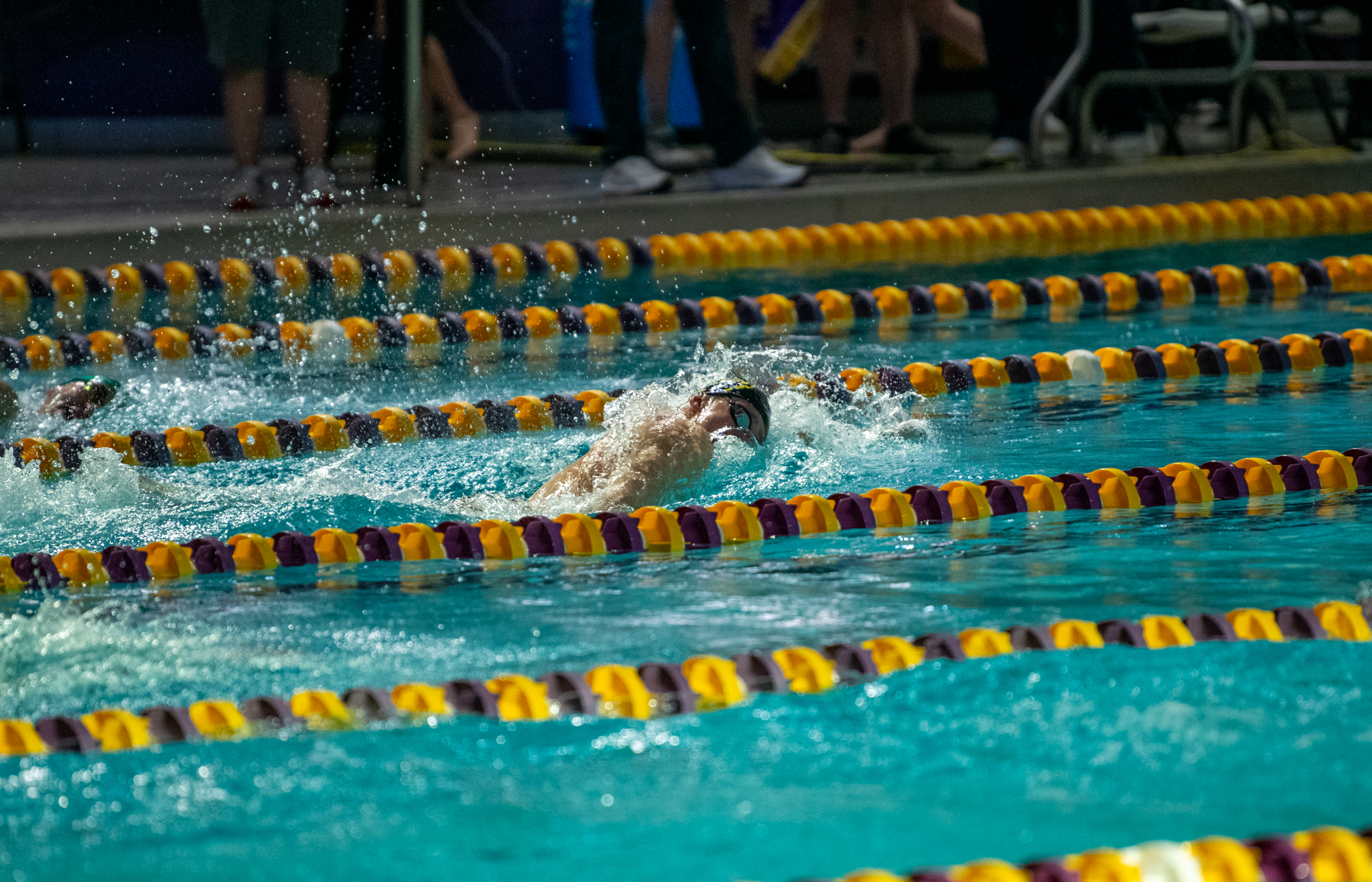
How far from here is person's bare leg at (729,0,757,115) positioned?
8.11 meters

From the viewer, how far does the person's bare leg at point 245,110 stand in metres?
6.21

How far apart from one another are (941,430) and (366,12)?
4.18 metres

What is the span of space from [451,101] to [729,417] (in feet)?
16.1

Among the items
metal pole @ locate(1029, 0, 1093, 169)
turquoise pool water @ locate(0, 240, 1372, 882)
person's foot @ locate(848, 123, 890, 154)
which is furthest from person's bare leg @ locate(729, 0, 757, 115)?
turquoise pool water @ locate(0, 240, 1372, 882)

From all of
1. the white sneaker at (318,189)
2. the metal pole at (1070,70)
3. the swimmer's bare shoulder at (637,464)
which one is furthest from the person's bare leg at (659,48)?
the swimmer's bare shoulder at (637,464)

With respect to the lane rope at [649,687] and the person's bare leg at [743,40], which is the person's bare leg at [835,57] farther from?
the lane rope at [649,687]

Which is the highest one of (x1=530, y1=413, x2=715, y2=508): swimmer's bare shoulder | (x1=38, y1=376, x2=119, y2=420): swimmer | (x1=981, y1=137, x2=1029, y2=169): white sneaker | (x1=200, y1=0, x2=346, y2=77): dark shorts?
(x1=200, y1=0, x2=346, y2=77): dark shorts

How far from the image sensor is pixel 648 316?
5.57 meters

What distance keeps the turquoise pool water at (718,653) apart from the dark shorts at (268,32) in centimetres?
235

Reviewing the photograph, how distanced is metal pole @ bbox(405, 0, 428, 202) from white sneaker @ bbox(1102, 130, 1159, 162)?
10.4ft

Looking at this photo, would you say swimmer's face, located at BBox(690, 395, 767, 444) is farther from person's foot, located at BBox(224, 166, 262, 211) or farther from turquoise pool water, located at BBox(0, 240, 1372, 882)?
person's foot, located at BBox(224, 166, 262, 211)

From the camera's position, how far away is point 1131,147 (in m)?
7.76

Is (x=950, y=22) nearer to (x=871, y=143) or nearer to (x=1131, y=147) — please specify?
(x=871, y=143)

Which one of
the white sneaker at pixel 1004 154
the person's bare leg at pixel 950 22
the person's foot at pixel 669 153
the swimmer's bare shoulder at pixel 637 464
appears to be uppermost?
the person's bare leg at pixel 950 22
